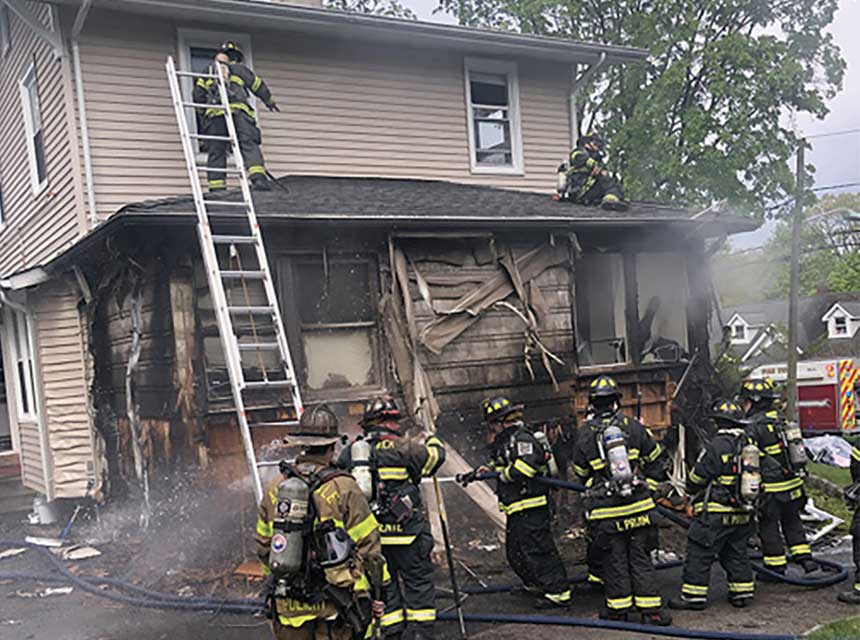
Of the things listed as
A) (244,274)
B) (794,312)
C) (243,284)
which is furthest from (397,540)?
(794,312)

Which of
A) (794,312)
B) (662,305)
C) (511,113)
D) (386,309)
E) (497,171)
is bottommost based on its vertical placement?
(794,312)

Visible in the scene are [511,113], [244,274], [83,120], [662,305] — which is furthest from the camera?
[511,113]

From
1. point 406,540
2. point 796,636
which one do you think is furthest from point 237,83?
point 796,636

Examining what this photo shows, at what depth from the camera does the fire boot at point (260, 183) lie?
8.51 metres

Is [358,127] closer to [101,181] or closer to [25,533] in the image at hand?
[101,181]

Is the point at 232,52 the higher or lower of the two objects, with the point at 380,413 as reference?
higher

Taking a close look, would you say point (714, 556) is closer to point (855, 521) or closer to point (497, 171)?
point (855, 521)

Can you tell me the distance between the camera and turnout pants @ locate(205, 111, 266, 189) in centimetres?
848

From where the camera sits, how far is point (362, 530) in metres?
3.97

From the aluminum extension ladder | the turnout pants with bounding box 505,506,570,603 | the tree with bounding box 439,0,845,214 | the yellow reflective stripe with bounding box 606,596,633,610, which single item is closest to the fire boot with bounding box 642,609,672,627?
the yellow reflective stripe with bounding box 606,596,633,610

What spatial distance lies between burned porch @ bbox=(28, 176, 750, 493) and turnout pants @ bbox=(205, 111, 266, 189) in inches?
19.1

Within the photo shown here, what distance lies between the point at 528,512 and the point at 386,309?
277 centimetres

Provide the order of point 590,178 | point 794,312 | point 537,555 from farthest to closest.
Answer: point 794,312
point 590,178
point 537,555

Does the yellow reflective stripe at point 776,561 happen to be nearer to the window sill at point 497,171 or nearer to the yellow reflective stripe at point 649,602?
the yellow reflective stripe at point 649,602
